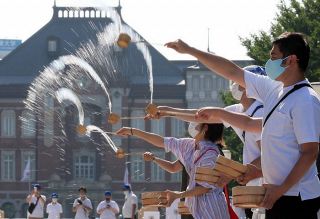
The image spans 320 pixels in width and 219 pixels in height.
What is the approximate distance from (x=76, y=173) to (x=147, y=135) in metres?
81.4

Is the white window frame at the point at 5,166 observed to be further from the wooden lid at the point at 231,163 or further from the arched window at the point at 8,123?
the wooden lid at the point at 231,163

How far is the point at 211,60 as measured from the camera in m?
7.00

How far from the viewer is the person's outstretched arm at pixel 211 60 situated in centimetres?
698

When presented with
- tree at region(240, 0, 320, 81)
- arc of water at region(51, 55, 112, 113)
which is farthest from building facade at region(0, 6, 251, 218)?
arc of water at region(51, 55, 112, 113)

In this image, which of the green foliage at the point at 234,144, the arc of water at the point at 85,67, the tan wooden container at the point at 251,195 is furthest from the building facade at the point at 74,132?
the tan wooden container at the point at 251,195

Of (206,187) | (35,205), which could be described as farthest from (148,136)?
(35,205)

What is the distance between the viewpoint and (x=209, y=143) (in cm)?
850

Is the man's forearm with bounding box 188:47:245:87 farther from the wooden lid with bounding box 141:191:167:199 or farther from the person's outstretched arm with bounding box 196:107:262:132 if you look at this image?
the wooden lid with bounding box 141:191:167:199

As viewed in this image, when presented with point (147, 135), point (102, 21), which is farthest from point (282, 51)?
point (102, 21)

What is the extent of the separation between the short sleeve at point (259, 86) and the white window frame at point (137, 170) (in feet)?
267

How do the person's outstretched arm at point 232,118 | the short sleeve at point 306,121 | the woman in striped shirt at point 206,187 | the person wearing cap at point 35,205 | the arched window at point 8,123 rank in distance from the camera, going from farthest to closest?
the arched window at point 8,123
the person wearing cap at point 35,205
the woman in striped shirt at point 206,187
the person's outstretched arm at point 232,118
the short sleeve at point 306,121

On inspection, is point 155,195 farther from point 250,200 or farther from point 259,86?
point 250,200

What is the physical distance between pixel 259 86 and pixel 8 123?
84.4 meters

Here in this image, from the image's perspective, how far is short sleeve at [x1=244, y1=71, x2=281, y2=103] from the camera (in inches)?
280
